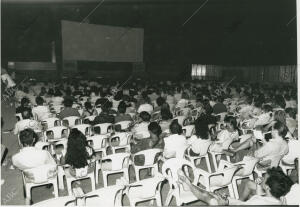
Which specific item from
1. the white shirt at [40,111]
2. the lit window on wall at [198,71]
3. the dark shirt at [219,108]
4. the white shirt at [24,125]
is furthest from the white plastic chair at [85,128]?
the lit window on wall at [198,71]

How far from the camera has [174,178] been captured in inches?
147

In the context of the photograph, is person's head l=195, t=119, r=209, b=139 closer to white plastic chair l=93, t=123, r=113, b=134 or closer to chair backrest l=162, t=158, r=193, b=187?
chair backrest l=162, t=158, r=193, b=187

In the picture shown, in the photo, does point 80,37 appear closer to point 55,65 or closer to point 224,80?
point 55,65

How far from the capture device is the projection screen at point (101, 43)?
17297 millimetres

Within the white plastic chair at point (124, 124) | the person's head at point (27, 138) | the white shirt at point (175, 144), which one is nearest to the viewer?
the person's head at point (27, 138)

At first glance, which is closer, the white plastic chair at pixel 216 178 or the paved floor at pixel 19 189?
the white plastic chair at pixel 216 178

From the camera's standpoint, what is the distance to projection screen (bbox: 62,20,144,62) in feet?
56.7

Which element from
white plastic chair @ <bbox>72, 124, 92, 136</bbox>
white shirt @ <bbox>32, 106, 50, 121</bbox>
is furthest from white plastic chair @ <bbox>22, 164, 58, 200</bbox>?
white shirt @ <bbox>32, 106, 50, 121</bbox>

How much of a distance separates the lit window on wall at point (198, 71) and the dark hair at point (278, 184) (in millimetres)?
17768

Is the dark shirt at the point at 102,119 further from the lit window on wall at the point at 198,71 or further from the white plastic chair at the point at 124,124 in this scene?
the lit window on wall at the point at 198,71

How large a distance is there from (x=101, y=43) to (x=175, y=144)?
14673mm

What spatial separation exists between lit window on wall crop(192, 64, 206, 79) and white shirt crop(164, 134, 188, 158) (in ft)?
52.6

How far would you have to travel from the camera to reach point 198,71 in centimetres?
2061

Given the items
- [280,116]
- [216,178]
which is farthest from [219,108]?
[216,178]
